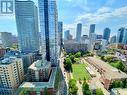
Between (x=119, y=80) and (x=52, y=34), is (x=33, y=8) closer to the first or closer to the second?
(x=52, y=34)

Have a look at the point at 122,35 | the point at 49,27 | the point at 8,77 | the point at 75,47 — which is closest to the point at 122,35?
the point at 122,35

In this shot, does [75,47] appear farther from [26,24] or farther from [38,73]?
[38,73]

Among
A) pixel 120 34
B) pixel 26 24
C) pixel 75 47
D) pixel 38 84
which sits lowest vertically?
pixel 38 84

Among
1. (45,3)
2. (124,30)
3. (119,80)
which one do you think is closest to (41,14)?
(45,3)

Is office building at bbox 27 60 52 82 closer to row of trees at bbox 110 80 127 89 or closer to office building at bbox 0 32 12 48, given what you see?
row of trees at bbox 110 80 127 89

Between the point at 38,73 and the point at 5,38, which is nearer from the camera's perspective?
the point at 38,73

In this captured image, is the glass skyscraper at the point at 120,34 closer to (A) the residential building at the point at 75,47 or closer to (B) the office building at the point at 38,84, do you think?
(A) the residential building at the point at 75,47

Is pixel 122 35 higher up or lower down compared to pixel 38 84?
higher up

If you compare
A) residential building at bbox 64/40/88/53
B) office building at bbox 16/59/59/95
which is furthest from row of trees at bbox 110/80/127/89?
residential building at bbox 64/40/88/53
